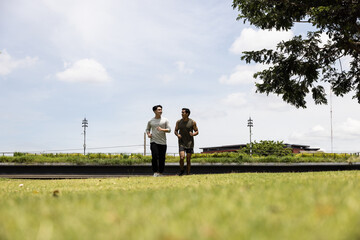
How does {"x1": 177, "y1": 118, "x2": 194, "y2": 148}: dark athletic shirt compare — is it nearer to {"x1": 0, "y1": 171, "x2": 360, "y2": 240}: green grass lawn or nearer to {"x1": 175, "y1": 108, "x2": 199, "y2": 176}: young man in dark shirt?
{"x1": 175, "y1": 108, "x2": 199, "y2": 176}: young man in dark shirt

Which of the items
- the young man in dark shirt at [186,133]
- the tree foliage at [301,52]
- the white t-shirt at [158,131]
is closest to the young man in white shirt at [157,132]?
the white t-shirt at [158,131]

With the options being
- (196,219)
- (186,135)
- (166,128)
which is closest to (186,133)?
(186,135)

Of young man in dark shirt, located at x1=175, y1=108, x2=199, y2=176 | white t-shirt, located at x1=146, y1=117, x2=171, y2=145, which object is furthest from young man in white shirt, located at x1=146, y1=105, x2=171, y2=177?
young man in dark shirt, located at x1=175, y1=108, x2=199, y2=176

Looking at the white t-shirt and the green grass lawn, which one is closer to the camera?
the green grass lawn

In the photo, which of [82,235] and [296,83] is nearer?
[82,235]

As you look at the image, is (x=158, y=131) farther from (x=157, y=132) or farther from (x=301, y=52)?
(x=301, y=52)

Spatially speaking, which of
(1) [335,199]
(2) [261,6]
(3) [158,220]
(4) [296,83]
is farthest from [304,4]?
(3) [158,220]

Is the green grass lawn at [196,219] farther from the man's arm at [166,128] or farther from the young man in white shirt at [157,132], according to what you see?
the young man in white shirt at [157,132]

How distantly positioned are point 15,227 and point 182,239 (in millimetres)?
1234

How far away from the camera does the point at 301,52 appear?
62.3 ft

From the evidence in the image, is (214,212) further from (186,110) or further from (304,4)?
(304,4)

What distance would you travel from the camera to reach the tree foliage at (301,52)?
1658 centimetres

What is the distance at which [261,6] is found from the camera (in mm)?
17531

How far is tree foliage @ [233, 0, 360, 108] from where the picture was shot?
16.6m
